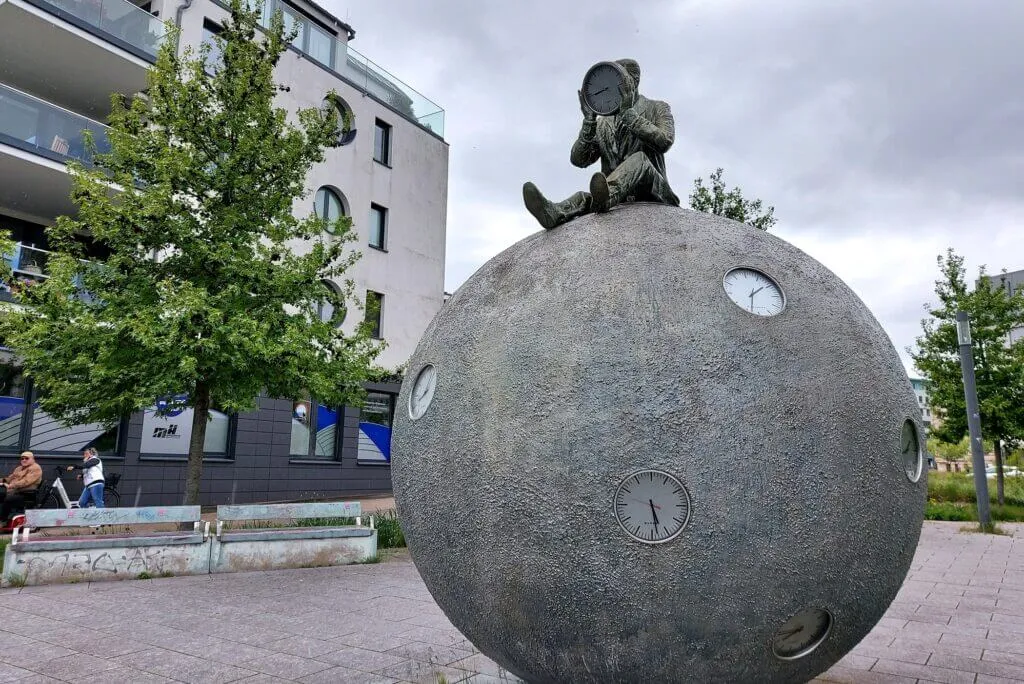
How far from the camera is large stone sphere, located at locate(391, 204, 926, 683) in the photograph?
346 centimetres

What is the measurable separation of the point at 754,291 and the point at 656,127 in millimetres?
1727

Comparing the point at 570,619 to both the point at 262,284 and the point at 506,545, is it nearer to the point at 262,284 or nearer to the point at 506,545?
the point at 506,545

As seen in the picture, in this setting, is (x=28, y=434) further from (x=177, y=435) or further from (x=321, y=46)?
(x=321, y=46)

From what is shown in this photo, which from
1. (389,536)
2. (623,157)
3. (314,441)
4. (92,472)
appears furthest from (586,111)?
(314,441)

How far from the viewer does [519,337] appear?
399 centimetres

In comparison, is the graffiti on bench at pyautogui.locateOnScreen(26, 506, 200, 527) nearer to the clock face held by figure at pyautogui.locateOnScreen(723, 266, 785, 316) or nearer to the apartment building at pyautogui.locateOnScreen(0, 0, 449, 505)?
the apartment building at pyautogui.locateOnScreen(0, 0, 449, 505)

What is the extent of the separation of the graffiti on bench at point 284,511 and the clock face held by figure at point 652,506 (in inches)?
348

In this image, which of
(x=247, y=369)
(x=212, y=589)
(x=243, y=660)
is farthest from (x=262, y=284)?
(x=243, y=660)

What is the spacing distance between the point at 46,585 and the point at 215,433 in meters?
11.2

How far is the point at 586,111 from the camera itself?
17.7ft

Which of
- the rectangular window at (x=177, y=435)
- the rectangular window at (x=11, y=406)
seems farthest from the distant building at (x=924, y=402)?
the rectangular window at (x=11, y=406)

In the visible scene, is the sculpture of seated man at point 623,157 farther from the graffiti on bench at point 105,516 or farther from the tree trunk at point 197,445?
the tree trunk at point 197,445

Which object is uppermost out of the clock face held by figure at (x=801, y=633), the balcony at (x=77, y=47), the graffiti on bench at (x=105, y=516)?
the balcony at (x=77, y=47)

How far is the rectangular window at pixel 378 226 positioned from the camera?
26.0 m
